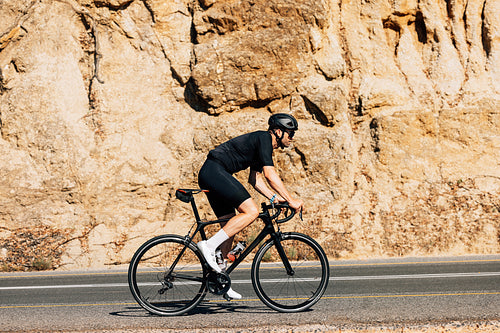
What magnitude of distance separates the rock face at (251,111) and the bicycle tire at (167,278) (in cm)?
852

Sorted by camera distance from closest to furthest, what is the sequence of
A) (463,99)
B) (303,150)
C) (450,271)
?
(450,271) → (303,150) → (463,99)

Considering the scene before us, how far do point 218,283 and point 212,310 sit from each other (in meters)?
0.50

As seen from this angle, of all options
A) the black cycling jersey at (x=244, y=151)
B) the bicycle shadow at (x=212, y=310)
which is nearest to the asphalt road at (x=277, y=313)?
the bicycle shadow at (x=212, y=310)

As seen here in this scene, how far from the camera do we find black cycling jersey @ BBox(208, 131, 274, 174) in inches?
230

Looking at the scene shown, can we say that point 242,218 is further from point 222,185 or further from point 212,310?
point 212,310

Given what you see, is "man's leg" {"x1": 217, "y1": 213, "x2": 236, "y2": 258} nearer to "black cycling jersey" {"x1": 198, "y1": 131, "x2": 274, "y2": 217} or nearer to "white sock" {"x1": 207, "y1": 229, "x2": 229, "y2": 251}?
"black cycling jersey" {"x1": 198, "y1": 131, "x2": 274, "y2": 217}

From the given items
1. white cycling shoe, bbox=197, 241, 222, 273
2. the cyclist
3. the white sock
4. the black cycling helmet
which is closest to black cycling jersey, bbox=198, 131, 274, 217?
the cyclist

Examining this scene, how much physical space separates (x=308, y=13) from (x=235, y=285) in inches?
444

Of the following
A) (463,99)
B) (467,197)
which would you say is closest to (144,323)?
(467,197)

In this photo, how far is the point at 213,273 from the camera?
19.4 feet

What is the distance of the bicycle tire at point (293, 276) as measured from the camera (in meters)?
5.92

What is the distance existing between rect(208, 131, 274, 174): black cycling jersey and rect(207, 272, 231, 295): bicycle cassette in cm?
110

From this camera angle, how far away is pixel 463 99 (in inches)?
706

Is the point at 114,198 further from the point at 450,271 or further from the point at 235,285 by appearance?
the point at 450,271
